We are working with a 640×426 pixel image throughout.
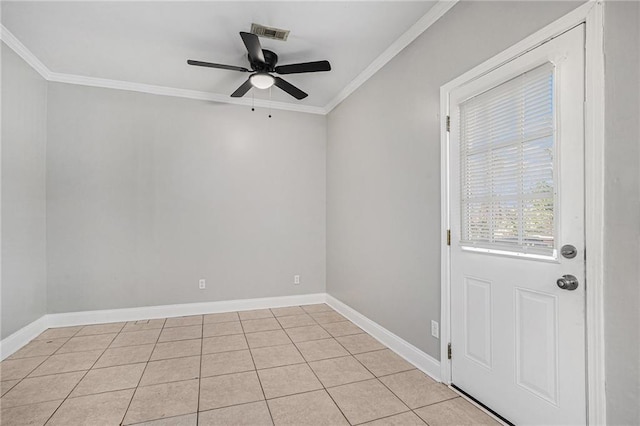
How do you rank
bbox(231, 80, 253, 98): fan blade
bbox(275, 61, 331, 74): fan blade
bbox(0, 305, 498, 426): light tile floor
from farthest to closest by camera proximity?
1. bbox(231, 80, 253, 98): fan blade
2. bbox(275, 61, 331, 74): fan blade
3. bbox(0, 305, 498, 426): light tile floor

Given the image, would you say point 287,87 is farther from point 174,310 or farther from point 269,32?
point 174,310

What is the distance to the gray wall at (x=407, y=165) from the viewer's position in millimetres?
2053

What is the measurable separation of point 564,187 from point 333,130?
320 centimetres

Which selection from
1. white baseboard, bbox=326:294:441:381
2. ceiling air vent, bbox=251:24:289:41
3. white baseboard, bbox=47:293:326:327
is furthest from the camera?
white baseboard, bbox=47:293:326:327

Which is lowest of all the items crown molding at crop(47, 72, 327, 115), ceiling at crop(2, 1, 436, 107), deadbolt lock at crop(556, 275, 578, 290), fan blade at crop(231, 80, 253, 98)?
deadbolt lock at crop(556, 275, 578, 290)

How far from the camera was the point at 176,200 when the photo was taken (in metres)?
3.97

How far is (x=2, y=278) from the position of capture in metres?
2.73

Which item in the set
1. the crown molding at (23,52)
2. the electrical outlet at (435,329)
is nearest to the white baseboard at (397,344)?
the electrical outlet at (435,329)

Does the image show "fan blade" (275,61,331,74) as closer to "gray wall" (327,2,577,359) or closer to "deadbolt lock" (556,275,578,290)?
"gray wall" (327,2,577,359)

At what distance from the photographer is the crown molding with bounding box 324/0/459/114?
7.61 ft

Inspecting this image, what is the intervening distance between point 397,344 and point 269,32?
117 inches

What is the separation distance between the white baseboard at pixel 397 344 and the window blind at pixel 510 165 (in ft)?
3.39

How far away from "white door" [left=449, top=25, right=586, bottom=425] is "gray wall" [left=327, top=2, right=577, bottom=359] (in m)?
0.20
